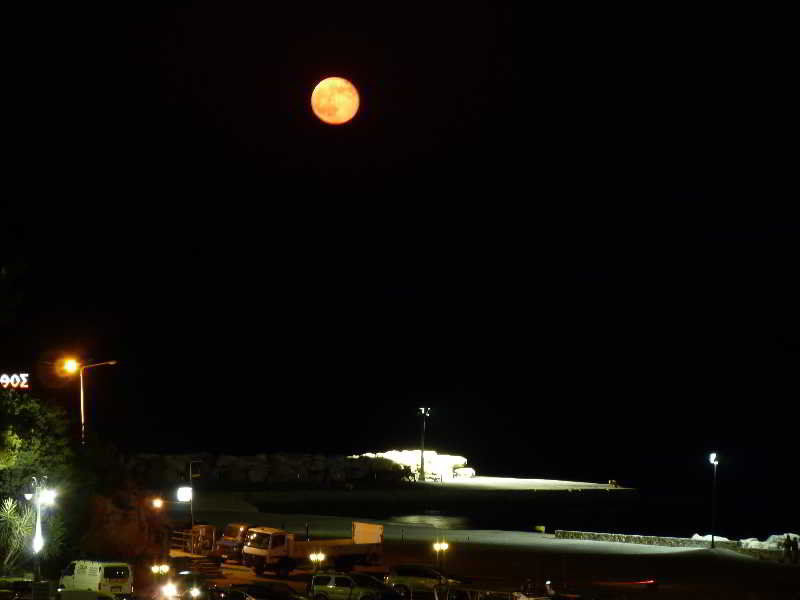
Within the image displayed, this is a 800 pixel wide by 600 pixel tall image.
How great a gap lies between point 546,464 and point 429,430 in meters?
21.3

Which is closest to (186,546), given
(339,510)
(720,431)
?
(339,510)

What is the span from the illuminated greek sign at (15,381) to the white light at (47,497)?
853cm

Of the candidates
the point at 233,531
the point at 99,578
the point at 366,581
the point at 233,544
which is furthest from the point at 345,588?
the point at 233,531

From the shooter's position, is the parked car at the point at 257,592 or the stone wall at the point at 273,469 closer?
the parked car at the point at 257,592

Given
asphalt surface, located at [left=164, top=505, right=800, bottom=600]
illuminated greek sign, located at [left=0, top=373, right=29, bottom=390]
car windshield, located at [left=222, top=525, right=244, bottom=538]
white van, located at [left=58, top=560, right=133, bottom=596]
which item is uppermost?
illuminated greek sign, located at [left=0, top=373, right=29, bottom=390]

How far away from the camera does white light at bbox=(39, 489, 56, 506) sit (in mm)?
30802

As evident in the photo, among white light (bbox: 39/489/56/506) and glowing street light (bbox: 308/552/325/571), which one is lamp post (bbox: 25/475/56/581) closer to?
white light (bbox: 39/489/56/506)

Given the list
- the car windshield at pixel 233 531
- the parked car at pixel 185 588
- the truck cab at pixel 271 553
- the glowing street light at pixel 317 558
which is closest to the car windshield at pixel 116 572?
the parked car at pixel 185 588

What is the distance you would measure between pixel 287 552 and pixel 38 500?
8.68 meters

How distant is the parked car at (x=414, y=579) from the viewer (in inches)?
1202

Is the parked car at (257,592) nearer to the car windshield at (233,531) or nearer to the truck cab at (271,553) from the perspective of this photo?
the truck cab at (271,553)

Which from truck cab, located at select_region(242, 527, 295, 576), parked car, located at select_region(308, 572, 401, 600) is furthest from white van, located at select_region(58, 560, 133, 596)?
truck cab, located at select_region(242, 527, 295, 576)

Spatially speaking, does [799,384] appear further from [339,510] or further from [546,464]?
[339,510]

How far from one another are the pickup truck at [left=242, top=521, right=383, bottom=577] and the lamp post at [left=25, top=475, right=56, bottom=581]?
21.9 ft
